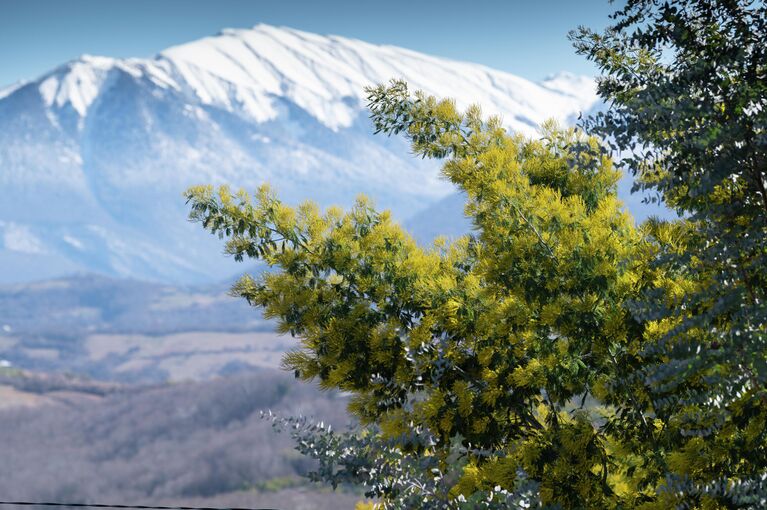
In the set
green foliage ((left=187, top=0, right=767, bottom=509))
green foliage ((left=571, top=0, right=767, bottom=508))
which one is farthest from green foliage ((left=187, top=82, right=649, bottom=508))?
green foliage ((left=571, top=0, right=767, bottom=508))

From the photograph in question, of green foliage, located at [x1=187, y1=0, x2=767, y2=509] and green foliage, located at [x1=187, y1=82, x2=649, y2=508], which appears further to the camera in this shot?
green foliage, located at [x1=187, y1=82, x2=649, y2=508]

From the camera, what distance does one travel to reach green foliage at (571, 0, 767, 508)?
4.87 meters

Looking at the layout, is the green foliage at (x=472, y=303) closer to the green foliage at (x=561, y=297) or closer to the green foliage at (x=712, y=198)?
the green foliage at (x=561, y=297)

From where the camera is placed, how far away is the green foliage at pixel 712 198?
4867mm

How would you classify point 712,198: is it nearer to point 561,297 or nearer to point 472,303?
point 561,297

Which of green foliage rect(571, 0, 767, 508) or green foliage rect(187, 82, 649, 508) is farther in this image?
green foliage rect(187, 82, 649, 508)

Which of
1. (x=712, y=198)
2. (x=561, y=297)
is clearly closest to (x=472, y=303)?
(x=561, y=297)

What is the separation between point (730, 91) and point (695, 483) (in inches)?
89.9

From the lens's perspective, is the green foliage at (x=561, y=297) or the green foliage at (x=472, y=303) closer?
the green foliage at (x=561, y=297)

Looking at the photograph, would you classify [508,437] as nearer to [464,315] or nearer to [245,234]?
[464,315]

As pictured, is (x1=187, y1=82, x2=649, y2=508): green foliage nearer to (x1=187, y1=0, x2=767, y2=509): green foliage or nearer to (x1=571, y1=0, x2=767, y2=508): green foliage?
(x1=187, y1=0, x2=767, y2=509): green foliage

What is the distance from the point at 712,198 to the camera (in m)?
5.62

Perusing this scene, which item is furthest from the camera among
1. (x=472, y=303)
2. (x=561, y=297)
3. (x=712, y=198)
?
(x=472, y=303)

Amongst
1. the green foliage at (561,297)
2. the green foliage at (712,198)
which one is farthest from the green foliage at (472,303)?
the green foliage at (712,198)
